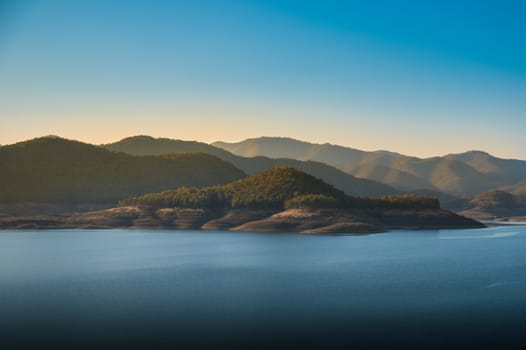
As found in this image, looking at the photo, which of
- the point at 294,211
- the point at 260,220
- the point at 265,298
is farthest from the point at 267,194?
the point at 265,298

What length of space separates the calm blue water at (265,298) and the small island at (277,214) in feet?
181

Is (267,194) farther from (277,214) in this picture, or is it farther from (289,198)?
(277,214)

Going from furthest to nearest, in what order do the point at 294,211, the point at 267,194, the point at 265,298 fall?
the point at 267,194, the point at 294,211, the point at 265,298

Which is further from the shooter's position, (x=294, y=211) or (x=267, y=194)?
(x=267, y=194)

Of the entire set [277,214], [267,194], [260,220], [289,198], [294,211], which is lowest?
[260,220]

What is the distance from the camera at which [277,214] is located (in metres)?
177

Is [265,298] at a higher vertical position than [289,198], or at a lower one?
lower

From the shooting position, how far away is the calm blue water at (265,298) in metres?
45.2

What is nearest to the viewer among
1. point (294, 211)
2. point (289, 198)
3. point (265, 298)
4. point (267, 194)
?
point (265, 298)

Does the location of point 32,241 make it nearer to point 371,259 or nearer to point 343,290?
point 371,259

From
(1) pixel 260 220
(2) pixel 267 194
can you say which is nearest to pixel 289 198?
(2) pixel 267 194

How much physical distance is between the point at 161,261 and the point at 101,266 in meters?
10.0

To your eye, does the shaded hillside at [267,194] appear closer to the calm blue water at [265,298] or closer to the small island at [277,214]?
the small island at [277,214]

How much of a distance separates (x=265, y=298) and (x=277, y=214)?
115436mm
